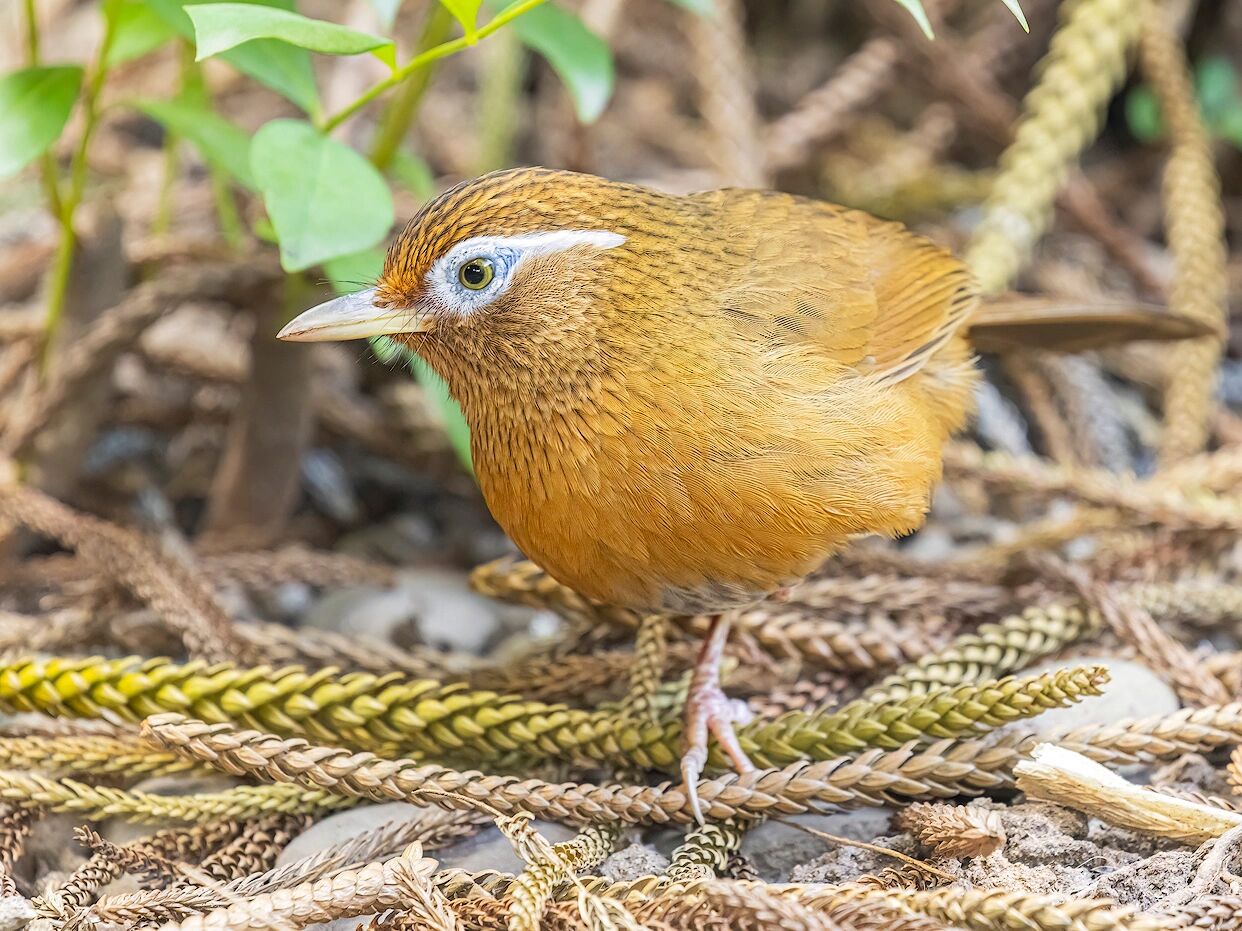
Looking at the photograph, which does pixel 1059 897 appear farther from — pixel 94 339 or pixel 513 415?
pixel 94 339

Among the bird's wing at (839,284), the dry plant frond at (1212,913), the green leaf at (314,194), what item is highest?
the green leaf at (314,194)

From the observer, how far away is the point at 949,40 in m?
4.96

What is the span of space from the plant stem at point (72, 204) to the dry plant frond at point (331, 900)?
5.76 feet

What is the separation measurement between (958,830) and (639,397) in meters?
1.01

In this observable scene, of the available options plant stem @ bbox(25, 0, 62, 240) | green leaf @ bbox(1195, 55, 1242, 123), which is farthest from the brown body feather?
green leaf @ bbox(1195, 55, 1242, 123)

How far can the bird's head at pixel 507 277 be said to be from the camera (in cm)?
250

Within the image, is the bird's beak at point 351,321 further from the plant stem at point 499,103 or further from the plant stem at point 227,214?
the plant stem at point 499,103

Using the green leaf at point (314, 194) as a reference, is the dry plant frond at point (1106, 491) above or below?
below

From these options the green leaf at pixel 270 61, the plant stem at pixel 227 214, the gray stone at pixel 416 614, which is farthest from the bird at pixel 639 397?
the plant stem at pixel 227 214

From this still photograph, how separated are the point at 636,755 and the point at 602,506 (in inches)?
23.1

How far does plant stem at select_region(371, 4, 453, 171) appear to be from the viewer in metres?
3.04

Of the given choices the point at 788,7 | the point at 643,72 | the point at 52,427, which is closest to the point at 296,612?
the point at 52,427

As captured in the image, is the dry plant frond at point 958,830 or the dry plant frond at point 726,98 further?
the dry plant frond at point 726,98

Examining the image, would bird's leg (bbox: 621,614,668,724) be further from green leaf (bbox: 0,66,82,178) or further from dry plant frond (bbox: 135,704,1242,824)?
green leaf (bbox: 0,66,82,178)
